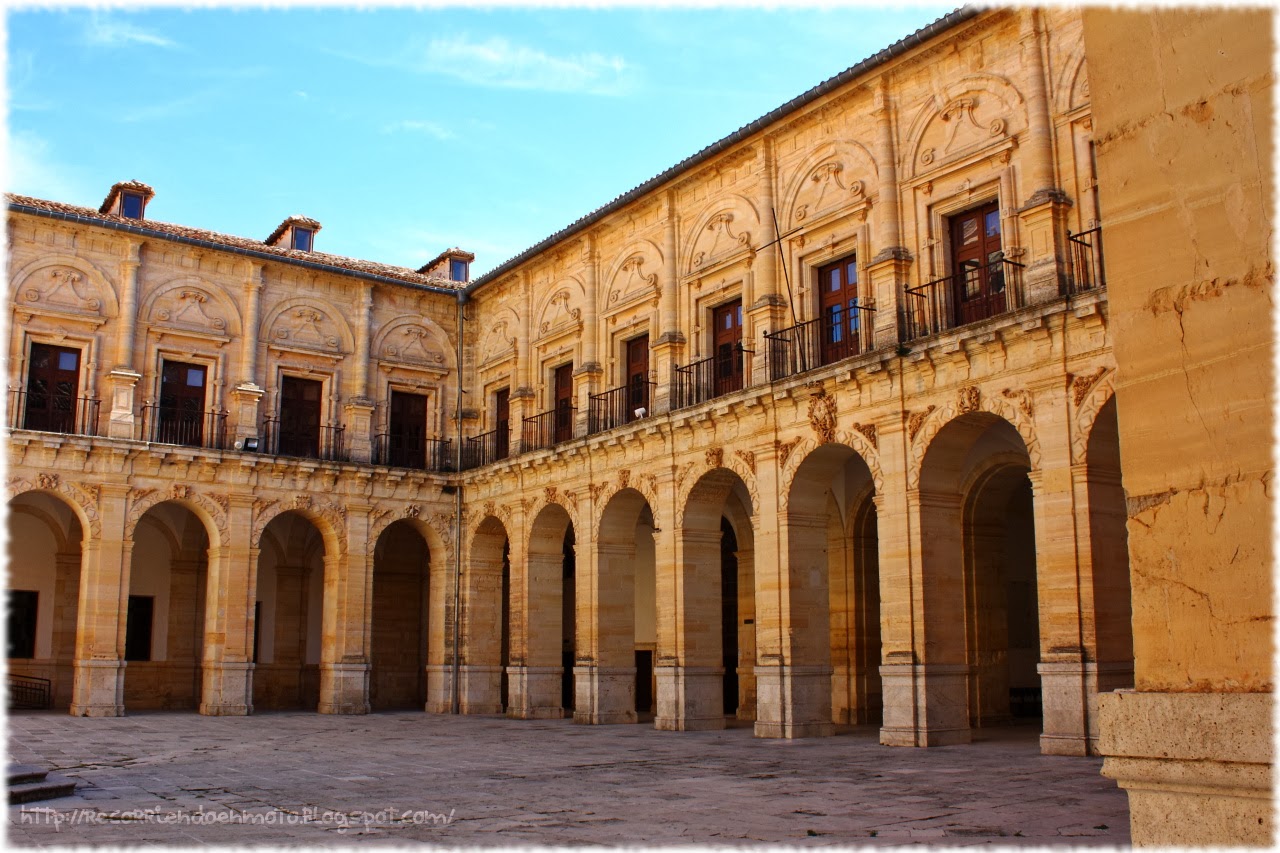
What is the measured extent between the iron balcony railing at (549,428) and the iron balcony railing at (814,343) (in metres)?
6.01

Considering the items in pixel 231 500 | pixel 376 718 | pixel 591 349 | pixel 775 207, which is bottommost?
pixel 376 718

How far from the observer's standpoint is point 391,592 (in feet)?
91.4

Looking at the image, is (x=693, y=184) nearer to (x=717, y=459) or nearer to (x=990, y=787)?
(x=717, y=459)

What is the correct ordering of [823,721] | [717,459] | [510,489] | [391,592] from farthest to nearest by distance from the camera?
[391,592] < [510,489] < [717,459] < [823,721]

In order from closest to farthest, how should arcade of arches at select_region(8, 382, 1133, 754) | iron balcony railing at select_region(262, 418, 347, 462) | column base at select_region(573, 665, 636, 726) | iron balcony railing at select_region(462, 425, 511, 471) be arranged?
arcade of arches at select_region(8, 382, 1133, 754) → column base at select_region(573, 665, 636, 726) → iron balcony railing at select_region(262, 418, 347, 462) → iron balcony railing at select_region(462, 425, 511, 471)

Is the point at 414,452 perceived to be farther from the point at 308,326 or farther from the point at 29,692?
the point at 29,692

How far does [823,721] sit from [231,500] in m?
12.5

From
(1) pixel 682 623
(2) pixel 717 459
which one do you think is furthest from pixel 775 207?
(1) pixel 682 623

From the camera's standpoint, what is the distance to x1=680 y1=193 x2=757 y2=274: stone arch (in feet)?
63.4

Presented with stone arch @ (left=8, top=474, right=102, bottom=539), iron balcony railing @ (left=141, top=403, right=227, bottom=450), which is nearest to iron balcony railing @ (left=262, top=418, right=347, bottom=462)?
iron balcony railing @ (left=141, top=403, right=227, bottom=450)

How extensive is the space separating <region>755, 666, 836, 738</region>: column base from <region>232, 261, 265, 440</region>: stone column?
12103mm

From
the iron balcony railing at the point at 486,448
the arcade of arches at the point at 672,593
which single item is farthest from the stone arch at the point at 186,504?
the iron balcony railing at the point at 486,448

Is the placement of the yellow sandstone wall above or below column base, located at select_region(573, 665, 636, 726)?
above

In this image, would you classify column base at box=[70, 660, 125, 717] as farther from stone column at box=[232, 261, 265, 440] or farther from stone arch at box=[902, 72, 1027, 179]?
stone arch at box=[902, 72, 1027, 179]
